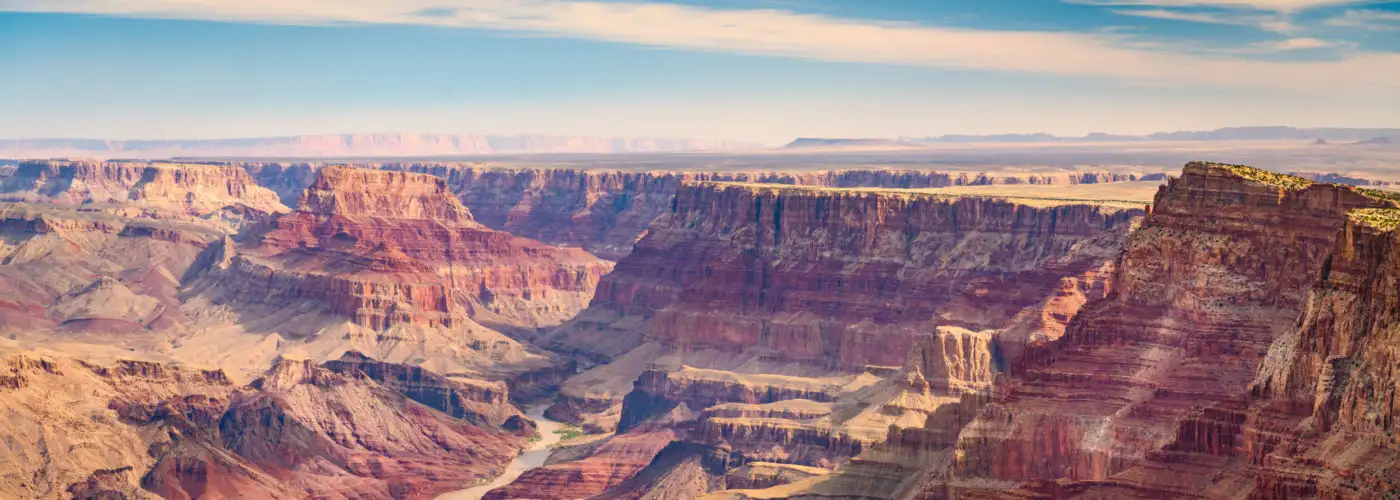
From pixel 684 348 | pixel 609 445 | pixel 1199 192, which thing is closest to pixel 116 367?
pixel 609 445

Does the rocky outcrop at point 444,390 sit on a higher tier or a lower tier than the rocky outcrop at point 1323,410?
lower

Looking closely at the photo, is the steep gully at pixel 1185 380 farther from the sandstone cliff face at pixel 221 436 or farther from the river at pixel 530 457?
the sandstone cliff face at pixel 221 436

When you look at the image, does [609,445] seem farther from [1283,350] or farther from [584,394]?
[1283,350]

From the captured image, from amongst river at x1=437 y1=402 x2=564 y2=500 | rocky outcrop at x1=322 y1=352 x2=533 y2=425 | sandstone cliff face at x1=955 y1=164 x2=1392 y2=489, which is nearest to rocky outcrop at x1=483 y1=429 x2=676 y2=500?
river at x1=437 y1=402 x2=564 y2=500

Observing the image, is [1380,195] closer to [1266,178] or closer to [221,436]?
[1266,178]

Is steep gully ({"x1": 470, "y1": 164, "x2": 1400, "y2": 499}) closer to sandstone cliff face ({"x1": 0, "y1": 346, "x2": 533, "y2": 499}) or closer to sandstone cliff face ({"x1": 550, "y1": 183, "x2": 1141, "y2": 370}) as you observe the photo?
sandstone cliff face ({"x1": 0, "y1": 346, "x2": 533, "y2": 499})

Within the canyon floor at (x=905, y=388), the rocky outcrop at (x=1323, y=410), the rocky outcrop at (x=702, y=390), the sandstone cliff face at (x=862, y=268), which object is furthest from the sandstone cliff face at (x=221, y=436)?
the rocky outcrop at (x=1323, y=410)

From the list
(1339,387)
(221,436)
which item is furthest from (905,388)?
(1339,387)
